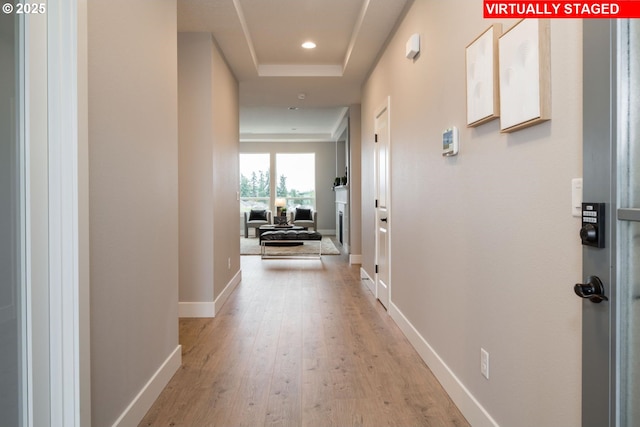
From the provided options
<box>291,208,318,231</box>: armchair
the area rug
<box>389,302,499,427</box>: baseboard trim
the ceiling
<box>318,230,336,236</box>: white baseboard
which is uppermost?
the ceiling

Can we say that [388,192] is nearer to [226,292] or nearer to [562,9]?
[226,292]

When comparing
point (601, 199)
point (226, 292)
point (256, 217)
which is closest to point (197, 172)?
point (226, 292)

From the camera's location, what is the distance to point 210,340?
3.36 m

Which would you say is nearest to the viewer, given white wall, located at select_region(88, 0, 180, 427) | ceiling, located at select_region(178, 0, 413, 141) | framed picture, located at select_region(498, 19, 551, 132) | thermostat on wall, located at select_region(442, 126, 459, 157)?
framed picture, located at select_region(498, 19, 551, 132)

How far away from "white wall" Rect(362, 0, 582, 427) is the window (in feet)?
29.9

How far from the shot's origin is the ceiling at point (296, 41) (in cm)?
363

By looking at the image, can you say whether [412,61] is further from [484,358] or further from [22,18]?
[22,18]

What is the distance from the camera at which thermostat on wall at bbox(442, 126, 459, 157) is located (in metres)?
2.33

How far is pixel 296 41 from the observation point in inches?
182

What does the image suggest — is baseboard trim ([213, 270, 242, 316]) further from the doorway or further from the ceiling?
the doorway

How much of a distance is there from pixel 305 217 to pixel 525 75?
10.1 m

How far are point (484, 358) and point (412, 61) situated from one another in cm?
219

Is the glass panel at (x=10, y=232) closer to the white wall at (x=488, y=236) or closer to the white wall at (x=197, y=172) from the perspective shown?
the white wall at (x=488, y=236)

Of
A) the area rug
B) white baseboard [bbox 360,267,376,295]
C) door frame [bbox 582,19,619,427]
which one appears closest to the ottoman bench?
the area rug
